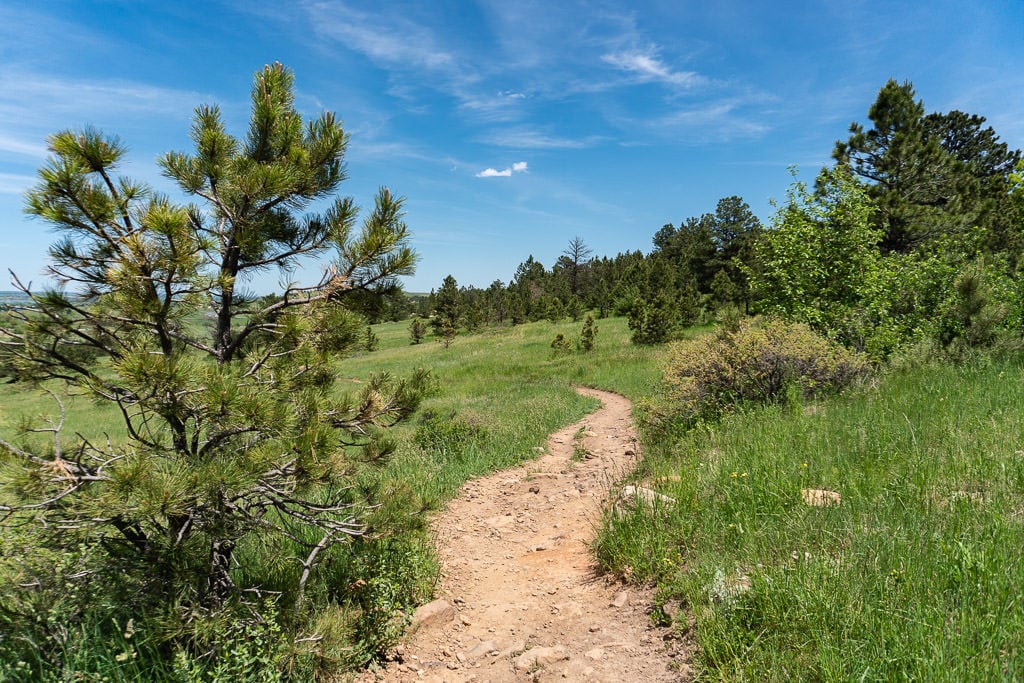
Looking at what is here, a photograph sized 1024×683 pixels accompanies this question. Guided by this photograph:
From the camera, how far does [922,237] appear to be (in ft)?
56.8

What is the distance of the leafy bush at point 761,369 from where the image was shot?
8047 millimetres

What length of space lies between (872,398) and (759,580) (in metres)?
5.25

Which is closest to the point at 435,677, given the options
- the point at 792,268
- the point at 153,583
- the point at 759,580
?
the point at 153,583

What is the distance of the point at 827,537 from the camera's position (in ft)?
11.0

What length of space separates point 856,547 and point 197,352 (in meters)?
4.69

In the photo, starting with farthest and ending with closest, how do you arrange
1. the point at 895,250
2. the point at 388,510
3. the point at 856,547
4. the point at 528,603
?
1. the point at 895,250
2. the point at 528,603
3. the point at 388,510
4. the point at 856,547

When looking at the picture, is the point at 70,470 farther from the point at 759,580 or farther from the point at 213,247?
the point at 759,580

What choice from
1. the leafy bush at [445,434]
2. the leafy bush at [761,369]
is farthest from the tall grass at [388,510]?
the leafy bush at [761,369]

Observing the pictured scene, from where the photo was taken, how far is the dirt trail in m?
3.38

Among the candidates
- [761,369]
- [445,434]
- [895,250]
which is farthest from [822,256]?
[445,434]

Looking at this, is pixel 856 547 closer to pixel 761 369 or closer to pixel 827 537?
pixel 827 537

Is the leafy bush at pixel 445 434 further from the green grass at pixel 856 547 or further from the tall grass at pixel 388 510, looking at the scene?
the green grass at pixel 856 547

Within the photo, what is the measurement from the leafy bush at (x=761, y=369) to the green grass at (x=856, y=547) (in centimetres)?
206

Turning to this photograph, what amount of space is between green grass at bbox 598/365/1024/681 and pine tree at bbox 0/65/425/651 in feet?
8.61
